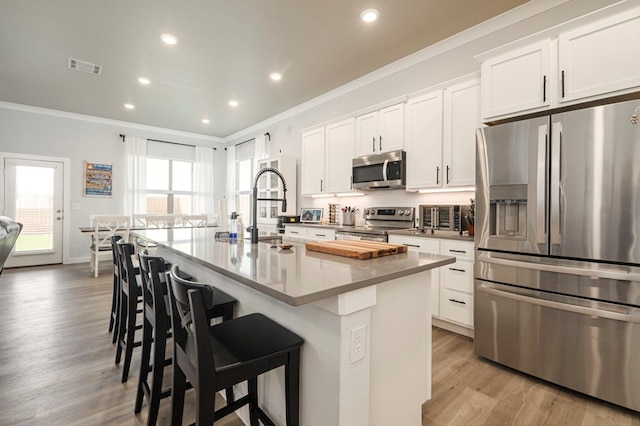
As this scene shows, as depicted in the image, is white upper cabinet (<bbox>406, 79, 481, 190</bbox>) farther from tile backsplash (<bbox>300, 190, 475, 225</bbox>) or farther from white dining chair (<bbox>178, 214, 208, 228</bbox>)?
white dining chair (<bbox>178, 214, 208, 228</bbox>)

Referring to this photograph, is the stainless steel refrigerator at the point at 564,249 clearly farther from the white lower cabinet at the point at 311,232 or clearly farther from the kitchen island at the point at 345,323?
the white lower cabinet at the point at 311,232

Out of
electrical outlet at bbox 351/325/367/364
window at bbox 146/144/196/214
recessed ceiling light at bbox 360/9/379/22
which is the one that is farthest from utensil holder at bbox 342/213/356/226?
window at bbox 146/144/196/214

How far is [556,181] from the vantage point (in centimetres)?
198

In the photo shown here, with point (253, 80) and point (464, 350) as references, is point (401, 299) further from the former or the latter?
point (253, 80)

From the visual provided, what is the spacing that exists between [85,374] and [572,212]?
3.45 m

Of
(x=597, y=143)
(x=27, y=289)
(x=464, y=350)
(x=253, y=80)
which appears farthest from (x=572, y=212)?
(x=27, y=289)

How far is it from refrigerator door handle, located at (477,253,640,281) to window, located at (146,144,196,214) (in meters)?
6.75

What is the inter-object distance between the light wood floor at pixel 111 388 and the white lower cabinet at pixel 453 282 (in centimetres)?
21

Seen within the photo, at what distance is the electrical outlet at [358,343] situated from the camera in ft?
3.65

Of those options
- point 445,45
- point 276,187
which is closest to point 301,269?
point 445,45

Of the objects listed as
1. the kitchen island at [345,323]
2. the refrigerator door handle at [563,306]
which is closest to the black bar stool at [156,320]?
the kitchen island at [345,323]

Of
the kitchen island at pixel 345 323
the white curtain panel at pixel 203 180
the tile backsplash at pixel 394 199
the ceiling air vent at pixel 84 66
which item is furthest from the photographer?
the white curtain panel at pixel 203 180

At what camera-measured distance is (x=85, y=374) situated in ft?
6.93

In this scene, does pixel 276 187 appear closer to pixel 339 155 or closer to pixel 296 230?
pixel 296 230
